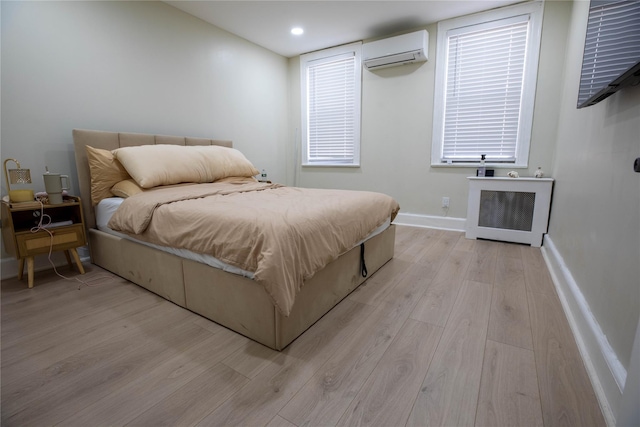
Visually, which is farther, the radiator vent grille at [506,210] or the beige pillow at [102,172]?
the radiator vent grille at [506,210]

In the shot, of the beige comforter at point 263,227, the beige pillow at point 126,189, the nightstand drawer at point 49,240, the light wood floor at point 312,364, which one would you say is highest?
the beige pillow at point 126,189

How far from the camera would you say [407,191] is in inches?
152

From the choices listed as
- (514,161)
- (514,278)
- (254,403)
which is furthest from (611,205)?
(514,161)

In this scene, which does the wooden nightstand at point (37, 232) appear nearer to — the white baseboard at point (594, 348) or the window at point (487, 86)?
the white baseboard at point (594, 348)

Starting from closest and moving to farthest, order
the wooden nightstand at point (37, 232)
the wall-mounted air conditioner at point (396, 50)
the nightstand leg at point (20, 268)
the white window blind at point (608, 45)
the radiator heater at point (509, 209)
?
the white window blind at point (608, 45)
the wooden nightstand at point (37, 232)
the nightstand leg at point (20, 268)
the radiator heater at point (509, 209)
the wall-mounted air conditioner at point (396, 50)

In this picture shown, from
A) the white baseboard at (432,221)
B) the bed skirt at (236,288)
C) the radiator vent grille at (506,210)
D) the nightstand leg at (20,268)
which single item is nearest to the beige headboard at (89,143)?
the bed skirt at (236,288)

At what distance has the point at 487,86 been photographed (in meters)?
3.25

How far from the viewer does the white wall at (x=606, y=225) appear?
1012 millimetres

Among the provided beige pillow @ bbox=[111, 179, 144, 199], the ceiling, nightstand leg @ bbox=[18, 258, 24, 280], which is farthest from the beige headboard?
the ceiling

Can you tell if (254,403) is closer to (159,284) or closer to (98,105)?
(159,284)

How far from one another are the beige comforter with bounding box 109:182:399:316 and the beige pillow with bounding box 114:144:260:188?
0.70 ft

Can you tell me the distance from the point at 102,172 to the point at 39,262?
0.88 metres

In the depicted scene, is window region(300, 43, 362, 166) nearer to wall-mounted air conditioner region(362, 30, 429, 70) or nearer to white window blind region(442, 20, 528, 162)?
wall-mounted air conditioner region(362, 30, 429, 70)

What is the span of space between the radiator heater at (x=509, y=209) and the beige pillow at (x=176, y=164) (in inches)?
101
